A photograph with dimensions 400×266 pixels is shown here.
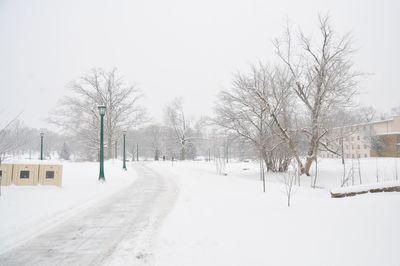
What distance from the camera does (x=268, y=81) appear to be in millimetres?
25281

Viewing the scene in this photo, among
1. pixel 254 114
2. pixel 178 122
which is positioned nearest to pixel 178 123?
pixel 178 122

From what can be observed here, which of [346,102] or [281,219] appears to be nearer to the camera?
[281,219]

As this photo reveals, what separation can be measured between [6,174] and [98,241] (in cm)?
878

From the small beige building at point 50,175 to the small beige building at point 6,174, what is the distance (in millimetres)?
1150

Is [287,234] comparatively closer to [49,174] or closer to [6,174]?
[49,174]

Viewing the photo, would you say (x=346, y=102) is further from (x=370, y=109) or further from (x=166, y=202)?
(x=370, y=109)

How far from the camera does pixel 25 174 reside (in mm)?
12867

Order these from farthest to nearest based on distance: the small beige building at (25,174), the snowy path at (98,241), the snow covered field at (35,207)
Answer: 1. the small beige building at (25,174)
2. the snow covered field at (35,207)
3. the snowy path at (98,241)

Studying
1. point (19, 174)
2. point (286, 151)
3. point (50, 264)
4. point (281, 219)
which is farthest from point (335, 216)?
point (286, 151)

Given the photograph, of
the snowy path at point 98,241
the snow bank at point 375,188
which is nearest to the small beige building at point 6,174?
the snowy path at point 98,241

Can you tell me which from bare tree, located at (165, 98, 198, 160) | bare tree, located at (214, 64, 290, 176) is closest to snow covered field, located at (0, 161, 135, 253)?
bare tree, located at (214, 64, 290, 176)

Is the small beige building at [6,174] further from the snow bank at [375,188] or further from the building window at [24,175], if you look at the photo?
the snow bank at [375,188]

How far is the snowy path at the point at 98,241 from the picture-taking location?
5.14 m

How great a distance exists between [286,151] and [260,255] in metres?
22.5
